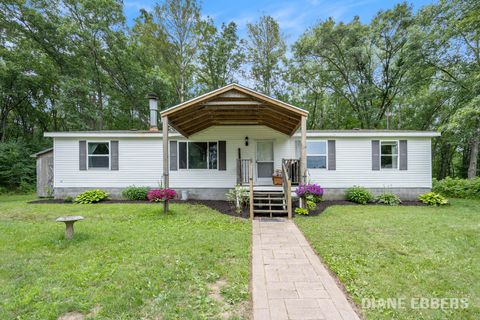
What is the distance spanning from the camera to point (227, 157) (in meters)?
9.66

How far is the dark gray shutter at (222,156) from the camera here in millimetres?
9594

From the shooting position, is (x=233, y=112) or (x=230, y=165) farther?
(x=230, y=165)

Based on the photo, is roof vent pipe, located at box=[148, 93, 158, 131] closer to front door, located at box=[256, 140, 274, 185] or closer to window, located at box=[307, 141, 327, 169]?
front door, located at box=[256, 140, 274, 185]

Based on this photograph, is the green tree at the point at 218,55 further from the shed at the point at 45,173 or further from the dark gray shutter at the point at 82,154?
the shed at the point at 45,173

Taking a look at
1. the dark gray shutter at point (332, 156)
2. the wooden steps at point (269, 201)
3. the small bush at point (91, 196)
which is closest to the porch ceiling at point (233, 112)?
the dark gray shutter at point (332, 156)

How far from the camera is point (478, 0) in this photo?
9.99 metres

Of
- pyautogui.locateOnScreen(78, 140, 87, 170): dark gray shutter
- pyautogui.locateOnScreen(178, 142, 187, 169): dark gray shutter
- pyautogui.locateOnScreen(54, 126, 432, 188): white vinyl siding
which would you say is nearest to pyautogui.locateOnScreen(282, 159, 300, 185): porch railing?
pyautogui.locateOnScreen(54, 126, 432, 188): white vinyl siding

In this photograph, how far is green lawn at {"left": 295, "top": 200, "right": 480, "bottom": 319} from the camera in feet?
8.54

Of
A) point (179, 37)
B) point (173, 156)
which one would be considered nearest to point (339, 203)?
point (173, 156)

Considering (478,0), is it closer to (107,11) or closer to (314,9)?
(314,9)

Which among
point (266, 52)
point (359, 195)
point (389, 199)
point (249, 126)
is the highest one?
point (266, 52)

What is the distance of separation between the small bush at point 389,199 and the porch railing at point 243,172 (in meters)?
5.33

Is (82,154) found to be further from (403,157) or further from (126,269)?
(403,157)

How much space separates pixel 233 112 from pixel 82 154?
6.76m
